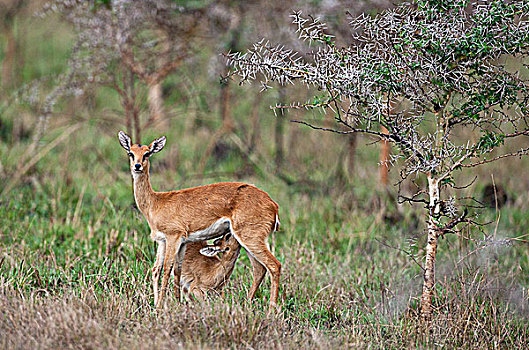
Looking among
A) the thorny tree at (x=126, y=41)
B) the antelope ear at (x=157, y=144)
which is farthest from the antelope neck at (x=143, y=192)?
the thorny tree at (x=126, y=41)

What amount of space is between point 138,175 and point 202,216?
586mm

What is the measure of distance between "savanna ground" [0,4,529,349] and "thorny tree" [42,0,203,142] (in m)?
0.53

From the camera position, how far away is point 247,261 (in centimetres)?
656

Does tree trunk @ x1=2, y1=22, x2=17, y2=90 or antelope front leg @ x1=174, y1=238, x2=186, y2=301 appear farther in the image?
tree trunk @ x1=2, y1=22, x2=17, y2=90

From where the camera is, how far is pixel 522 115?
4547 mm

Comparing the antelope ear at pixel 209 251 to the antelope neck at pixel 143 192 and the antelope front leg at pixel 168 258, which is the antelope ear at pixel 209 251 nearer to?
the antelope front leg at pixel 168 258

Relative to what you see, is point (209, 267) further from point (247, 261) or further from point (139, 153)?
point (247, 261)

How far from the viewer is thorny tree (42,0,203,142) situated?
7.16 meters

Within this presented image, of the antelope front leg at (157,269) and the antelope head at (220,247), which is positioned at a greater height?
the antelope head at (220,247)

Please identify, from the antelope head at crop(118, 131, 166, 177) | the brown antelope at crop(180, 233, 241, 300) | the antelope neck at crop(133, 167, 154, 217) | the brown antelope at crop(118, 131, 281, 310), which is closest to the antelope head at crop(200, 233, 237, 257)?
the brown antelope at crop(180, 233, 241, 300)

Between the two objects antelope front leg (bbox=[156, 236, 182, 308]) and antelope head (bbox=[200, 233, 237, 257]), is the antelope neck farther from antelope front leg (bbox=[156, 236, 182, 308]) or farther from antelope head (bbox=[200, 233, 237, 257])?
antelope head (bbox=[200, 233, 237, 257])

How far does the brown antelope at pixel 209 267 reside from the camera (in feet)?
17.1

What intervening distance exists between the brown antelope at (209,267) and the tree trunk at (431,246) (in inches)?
57.7

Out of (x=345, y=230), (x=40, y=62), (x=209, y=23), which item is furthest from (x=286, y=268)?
(x=40, y=62)
